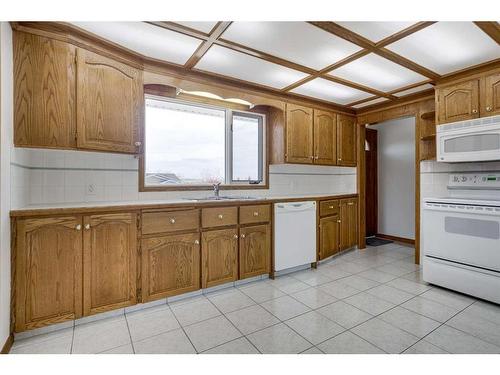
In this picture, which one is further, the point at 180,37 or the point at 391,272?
the point at 391,272

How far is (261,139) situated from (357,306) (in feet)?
7.66

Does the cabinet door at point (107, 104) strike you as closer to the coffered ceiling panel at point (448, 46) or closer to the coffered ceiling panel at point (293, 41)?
the coffered ceiling panel at point (293, 41)

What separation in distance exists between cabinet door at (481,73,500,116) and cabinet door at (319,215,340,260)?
6.57 feet

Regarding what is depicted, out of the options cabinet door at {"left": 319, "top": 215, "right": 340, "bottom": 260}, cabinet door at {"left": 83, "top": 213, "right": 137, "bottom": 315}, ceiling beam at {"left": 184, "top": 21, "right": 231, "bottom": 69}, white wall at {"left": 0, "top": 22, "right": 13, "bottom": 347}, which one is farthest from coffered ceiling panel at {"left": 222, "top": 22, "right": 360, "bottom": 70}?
cabinet door at {"left": 319, "top": 215, "right": 340, "bottom": 260}

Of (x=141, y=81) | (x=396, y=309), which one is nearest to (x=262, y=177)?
(x=141, y=81)

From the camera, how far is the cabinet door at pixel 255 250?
2762 millimetres

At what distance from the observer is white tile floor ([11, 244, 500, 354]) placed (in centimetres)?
173

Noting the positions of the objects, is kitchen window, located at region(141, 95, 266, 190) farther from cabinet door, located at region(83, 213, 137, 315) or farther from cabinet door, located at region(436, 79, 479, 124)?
cabinet door, located at region(436, 79, 479, 124)

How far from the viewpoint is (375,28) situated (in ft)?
6.35

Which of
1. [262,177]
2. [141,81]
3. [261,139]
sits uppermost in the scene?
[141,81]

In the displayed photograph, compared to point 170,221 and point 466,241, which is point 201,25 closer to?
point 170,221

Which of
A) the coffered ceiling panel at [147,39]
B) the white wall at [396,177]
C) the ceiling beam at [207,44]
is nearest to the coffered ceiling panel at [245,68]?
the ceiling beam at [207,44]

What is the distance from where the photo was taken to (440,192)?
3355 mm

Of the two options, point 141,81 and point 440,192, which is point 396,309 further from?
point 141,81
